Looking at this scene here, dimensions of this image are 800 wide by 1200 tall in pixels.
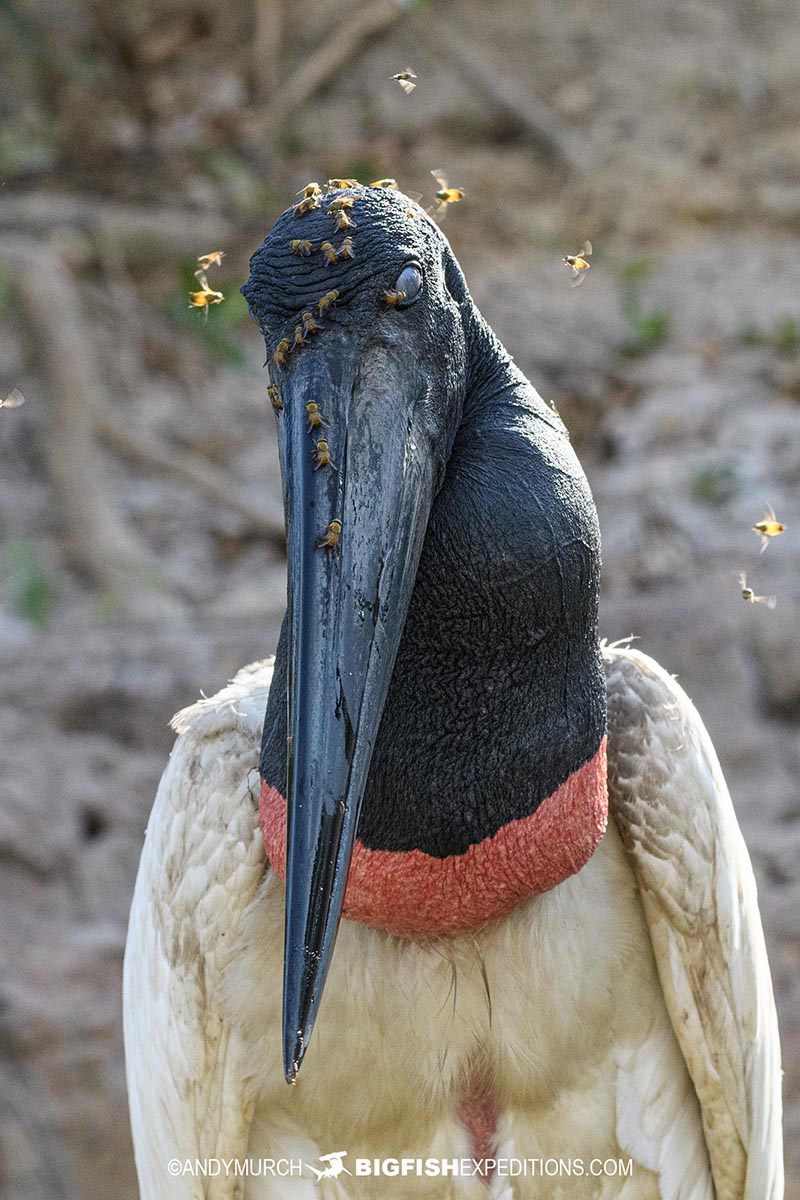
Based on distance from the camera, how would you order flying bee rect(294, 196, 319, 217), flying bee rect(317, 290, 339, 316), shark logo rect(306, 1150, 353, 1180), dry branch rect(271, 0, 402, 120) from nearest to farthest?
flying bee rect(317, 290, 339, 316) → flying bee rect(294, 196, 319, 217) → shark logo rect(306, 1150, 353, 1180) → dry branch rect(271, 0, 402, 120)

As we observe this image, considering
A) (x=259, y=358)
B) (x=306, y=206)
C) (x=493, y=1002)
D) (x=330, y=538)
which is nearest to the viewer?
(x=330, y=538)

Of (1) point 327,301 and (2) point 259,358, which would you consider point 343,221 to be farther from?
(2) point 259,358

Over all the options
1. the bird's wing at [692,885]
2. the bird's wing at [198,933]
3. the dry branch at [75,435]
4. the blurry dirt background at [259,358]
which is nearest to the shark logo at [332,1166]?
the bird's wing at [198,933]

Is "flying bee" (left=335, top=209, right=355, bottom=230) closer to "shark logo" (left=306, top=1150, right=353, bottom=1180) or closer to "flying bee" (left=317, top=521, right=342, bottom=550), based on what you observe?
"flying bee" (left=317, top=521, right=342, bottom=550)

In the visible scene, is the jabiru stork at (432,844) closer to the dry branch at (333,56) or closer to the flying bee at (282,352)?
the flying bee at (282,352)

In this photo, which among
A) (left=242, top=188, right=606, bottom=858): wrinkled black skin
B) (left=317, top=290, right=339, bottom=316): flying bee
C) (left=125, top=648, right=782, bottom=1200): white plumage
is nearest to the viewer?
(left=317, top=290, right=339, bottom=316): flying bee

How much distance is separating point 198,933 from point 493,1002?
0.58 m

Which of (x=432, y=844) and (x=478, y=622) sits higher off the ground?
(x=478, y=622)

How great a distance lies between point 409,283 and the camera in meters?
2.36

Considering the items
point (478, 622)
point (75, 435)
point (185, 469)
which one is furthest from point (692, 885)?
point (75, 435)

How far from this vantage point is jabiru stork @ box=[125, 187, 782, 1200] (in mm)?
→ 2219

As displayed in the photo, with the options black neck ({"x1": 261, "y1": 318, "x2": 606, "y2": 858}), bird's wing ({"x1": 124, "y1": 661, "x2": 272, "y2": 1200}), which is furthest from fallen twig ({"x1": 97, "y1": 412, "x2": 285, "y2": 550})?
black neck ({"x1": 261, "y1": 318, "x2": 606, "y2": 858})

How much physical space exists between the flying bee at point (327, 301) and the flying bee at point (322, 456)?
0.21m

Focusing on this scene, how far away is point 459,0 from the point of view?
433 inches
